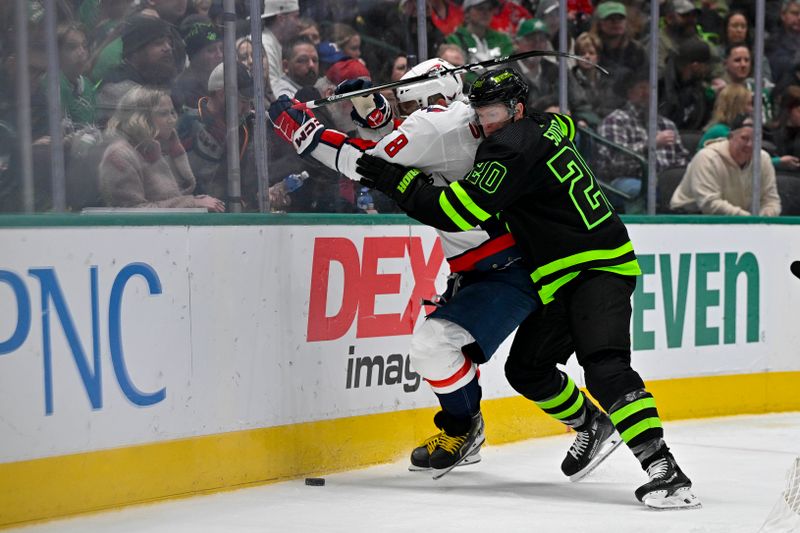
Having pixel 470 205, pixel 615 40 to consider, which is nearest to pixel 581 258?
pixel 470 205

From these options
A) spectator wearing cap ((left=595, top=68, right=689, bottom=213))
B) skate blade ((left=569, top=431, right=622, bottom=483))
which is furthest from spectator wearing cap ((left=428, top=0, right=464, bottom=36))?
skate blade ((left=569, top=431, right=622, bottom=483))

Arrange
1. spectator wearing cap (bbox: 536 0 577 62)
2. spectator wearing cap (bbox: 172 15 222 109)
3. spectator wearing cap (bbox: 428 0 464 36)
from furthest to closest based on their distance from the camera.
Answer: spectator wearing cap (bbox: 536 0 577 62)
spectator wearing cap (bbox: 428 0 464 36)
spectator wearing cap (bbox: 172 15 222 109)

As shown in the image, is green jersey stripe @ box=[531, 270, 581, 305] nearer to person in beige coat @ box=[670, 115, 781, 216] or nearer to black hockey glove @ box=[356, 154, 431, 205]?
black hockey glove @ box=[356, 154, 431, 205]

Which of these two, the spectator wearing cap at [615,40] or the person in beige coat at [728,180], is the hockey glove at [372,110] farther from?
the person in beige coat at [728,180]

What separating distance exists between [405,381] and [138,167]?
1.32m

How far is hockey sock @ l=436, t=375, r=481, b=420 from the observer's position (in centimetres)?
407

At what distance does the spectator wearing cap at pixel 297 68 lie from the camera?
451 centimetres

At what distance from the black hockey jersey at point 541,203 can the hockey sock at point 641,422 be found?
41 cm

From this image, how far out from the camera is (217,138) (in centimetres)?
425

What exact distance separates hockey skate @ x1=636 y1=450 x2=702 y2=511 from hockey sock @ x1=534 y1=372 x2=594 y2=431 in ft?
1.92

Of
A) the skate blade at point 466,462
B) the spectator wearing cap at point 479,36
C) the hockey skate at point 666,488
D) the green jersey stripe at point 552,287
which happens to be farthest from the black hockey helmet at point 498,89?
the spectator wearing cap at point 479,36

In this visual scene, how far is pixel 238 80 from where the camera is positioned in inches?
170

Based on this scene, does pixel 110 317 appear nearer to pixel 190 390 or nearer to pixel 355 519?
pixel 190 390

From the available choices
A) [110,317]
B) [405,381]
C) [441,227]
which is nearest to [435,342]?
[441,227]
